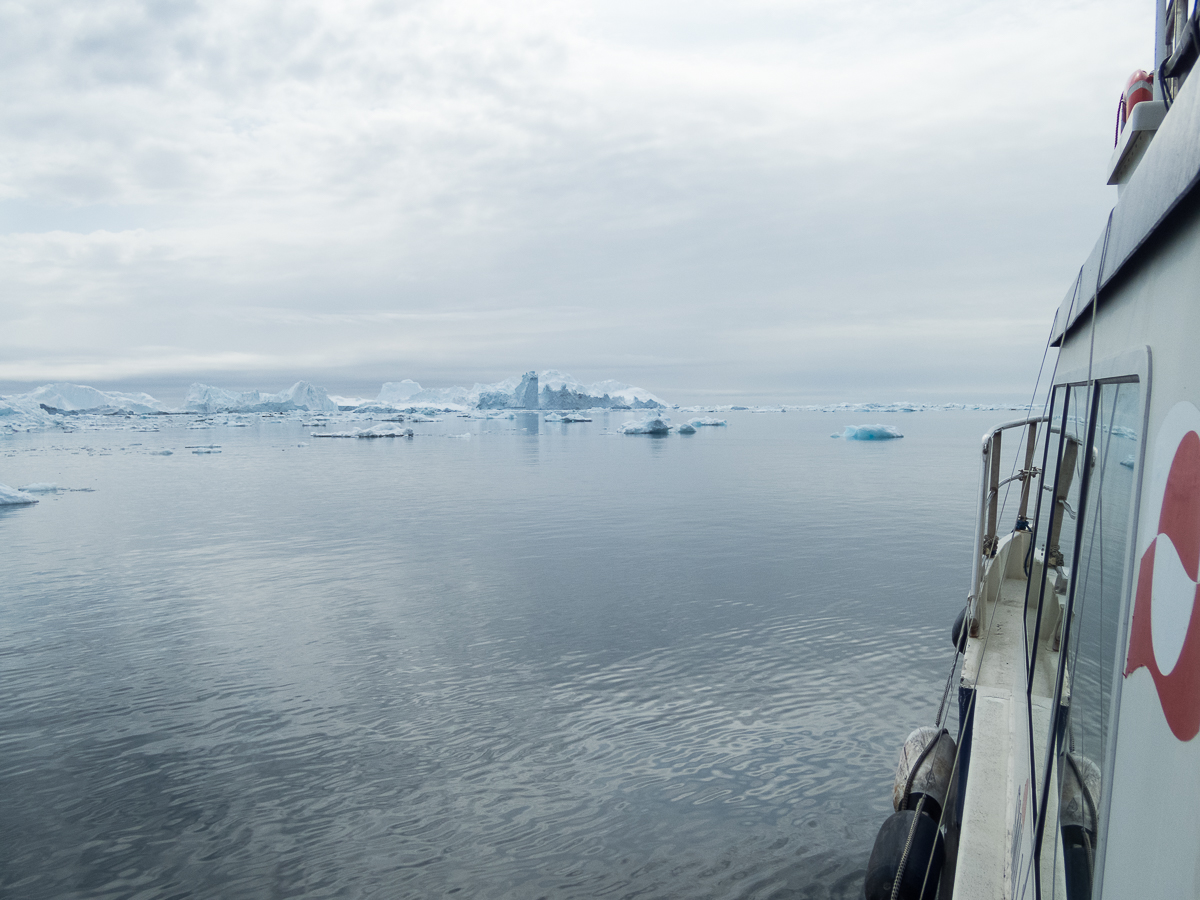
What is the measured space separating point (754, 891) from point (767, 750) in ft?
6.59

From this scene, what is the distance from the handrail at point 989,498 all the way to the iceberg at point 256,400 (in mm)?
132623

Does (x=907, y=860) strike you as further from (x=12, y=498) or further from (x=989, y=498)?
(x=12, y=498)

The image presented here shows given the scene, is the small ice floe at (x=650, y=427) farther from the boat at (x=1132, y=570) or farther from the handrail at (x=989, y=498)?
the boat at (x=1132, y=570)

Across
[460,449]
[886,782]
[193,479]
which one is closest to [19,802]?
[886,782]

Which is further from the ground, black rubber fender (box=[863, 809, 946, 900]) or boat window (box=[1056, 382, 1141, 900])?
boat window (box=[1056, 382, 1141, 900])

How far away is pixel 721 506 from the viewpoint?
24.2m

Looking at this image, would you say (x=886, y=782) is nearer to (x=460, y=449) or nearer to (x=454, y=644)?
(x=454, y=644)

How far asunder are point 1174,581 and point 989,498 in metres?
5.58

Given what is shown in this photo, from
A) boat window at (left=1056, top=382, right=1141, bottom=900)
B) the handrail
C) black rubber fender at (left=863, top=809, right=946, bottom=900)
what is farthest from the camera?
the handrail

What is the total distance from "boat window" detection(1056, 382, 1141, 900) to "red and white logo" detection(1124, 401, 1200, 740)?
0.81 feet

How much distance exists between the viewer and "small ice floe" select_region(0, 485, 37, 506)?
24688 mm

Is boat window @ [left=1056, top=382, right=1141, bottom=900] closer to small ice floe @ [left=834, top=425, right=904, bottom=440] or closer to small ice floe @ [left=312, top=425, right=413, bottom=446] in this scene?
small ice floe @ [left=834, top=425, right=904, bottom=440]

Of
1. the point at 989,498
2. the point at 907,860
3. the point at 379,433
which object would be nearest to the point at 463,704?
the point at 907,860

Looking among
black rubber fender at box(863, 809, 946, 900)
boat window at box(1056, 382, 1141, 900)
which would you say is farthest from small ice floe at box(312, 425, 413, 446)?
boat window at box(1056, 382, 1141, 900)
